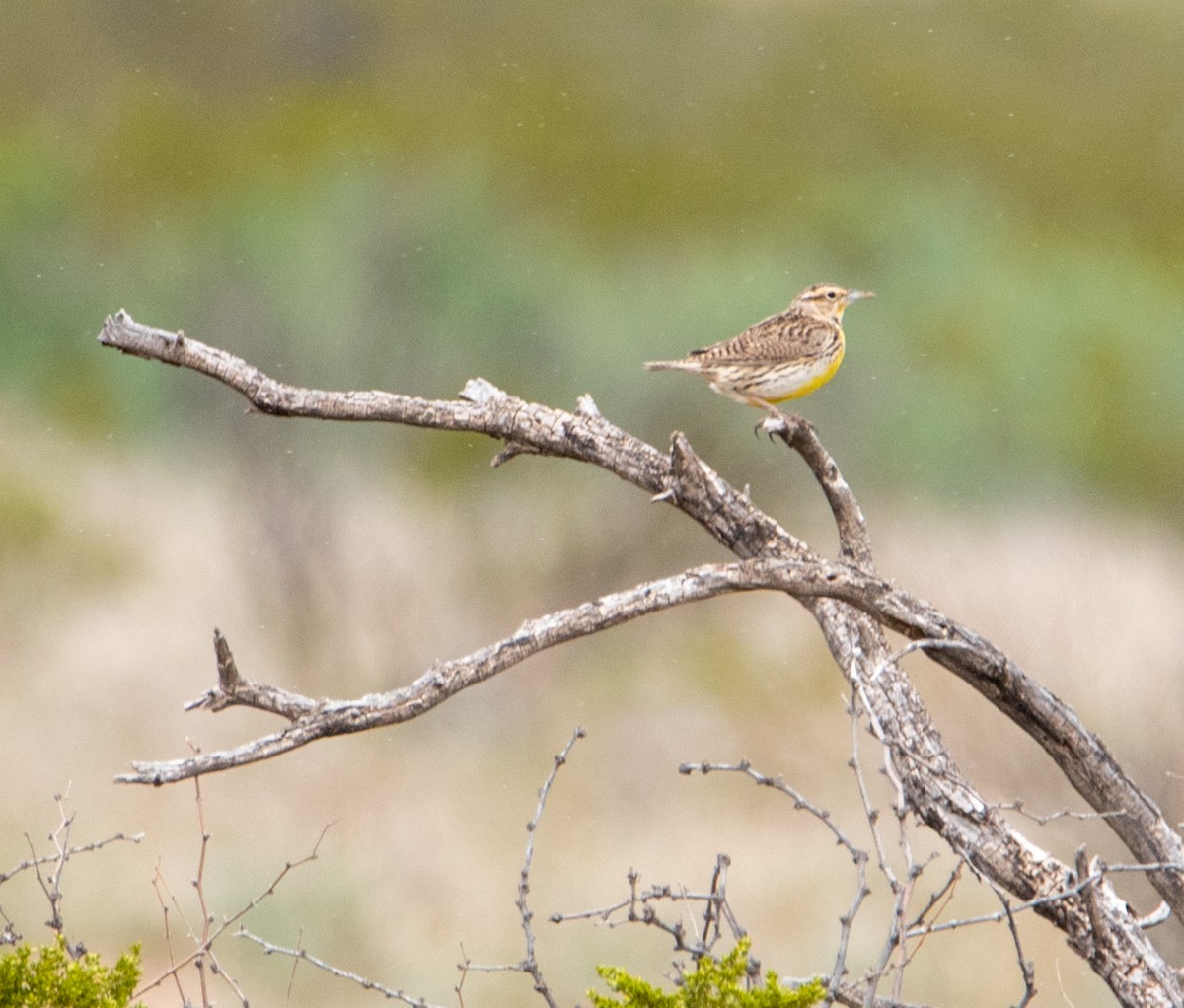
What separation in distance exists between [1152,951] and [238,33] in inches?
1000

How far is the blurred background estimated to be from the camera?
51.5ft

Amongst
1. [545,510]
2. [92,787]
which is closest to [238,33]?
[545,510]

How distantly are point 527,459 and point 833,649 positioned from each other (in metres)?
15.4

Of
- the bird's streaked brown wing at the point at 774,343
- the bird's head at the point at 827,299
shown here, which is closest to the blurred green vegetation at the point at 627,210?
the bird's head at the point at 827,299

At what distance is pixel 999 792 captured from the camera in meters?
8.60

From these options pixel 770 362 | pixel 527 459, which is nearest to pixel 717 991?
pixel 770 362

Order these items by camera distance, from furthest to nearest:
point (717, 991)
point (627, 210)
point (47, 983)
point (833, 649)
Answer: point (627, 210) < point (833, 649) < point (47, 983) < point (717, 991)

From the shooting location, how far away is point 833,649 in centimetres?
402

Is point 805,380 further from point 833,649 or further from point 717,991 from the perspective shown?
point 717,991

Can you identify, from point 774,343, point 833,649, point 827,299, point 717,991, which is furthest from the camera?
point 827,299

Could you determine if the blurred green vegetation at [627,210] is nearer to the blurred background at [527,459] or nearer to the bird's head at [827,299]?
the blurred background at [527,459]

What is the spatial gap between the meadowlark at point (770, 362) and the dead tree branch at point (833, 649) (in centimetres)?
145

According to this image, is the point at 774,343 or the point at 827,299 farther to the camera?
the point at 827,299

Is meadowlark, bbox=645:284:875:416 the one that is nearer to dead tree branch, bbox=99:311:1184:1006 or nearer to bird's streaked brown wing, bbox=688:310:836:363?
bird's streaked brown wing, bbox=688:310:836:363
